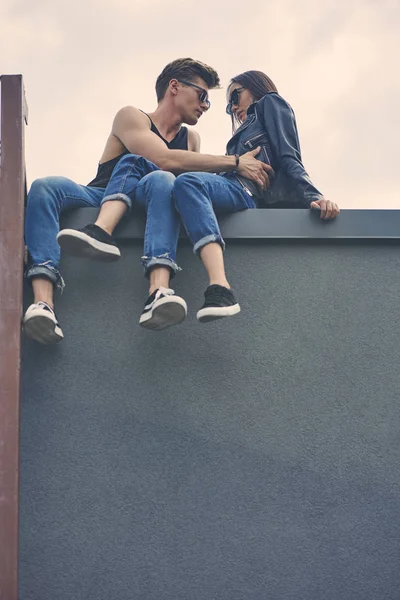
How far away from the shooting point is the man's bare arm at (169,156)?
4672mm

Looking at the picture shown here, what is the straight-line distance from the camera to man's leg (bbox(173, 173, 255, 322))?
402 centimetres

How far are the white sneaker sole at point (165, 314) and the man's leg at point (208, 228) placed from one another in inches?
3.8

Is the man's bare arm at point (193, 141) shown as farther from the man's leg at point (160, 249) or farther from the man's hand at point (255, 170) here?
the man's leg at point (160, 249)

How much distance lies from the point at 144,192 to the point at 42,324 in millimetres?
887

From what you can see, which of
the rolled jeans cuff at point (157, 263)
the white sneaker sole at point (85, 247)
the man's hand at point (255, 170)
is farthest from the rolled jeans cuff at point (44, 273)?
the man's hand at point (255, 170)

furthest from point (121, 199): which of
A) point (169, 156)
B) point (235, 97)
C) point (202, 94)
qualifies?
point (235, 97)

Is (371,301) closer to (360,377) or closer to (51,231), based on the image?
(360,377)

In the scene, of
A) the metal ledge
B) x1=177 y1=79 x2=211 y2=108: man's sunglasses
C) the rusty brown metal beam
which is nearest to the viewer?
the rusty brown metal beam

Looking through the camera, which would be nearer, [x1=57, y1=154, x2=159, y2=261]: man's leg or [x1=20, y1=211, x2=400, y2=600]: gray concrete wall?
[x1=20, y1=211, x2=400, y2=600]: gray concrete wall

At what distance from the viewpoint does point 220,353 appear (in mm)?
4402

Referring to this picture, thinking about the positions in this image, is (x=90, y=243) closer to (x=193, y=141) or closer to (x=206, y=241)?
(x=206, y=241)

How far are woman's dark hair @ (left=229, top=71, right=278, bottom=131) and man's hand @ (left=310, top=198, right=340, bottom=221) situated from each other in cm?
90

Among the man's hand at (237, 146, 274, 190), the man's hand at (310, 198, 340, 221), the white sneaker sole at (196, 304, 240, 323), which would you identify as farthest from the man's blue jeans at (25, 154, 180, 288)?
the man's hand at (310, 198, 340, 221)

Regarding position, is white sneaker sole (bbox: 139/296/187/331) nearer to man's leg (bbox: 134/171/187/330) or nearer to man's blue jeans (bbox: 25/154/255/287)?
man's leg (bbox: 134/171/187/330)
